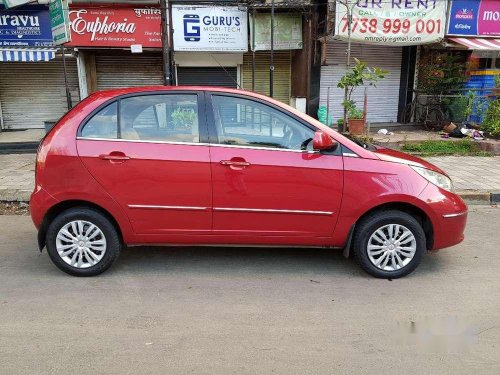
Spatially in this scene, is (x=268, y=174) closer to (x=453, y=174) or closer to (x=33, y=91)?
(x=453, y=174)

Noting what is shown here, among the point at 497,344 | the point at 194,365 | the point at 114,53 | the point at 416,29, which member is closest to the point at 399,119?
the point at 416,29

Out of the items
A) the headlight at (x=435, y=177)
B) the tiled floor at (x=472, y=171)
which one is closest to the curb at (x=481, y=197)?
the tiled floor at (x=472, y=171)

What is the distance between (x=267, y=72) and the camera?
1201 cm

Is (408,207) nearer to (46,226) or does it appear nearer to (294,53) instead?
(46,226)

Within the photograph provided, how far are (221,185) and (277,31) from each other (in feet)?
26.5

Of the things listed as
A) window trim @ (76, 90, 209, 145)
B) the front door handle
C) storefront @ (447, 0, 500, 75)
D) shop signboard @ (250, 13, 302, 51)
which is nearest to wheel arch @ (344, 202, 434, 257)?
window trim @ (76, 90, 209, 145)

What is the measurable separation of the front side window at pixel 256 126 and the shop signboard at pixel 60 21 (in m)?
5.02

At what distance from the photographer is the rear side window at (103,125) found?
3.91 m

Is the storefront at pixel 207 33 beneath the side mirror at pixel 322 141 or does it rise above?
above

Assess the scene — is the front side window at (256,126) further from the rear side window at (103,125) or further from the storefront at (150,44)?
the storefront at (150,44)

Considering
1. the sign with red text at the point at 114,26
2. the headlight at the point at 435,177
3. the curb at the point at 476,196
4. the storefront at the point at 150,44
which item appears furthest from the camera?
the storefront at the point at 150,44

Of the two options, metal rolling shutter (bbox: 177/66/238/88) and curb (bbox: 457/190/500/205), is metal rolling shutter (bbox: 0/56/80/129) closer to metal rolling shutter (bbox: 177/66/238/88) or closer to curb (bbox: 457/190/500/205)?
metal rolling shutter (bbox: 177/66/238/88)

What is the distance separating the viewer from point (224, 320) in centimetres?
332

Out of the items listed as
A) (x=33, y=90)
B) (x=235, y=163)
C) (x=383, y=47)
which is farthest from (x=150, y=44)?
(x=235, y=163)
